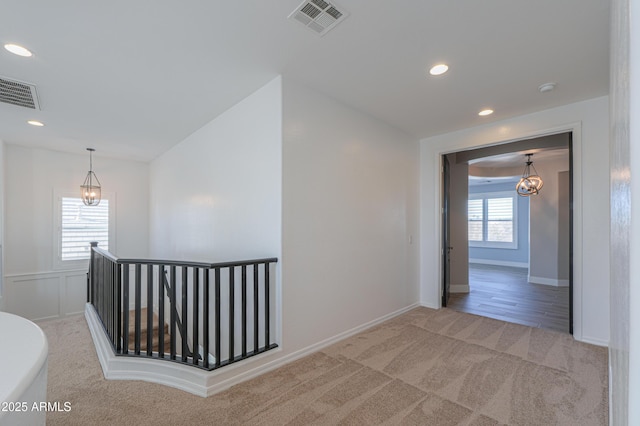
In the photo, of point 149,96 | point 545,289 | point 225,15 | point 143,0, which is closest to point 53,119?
point 149,96

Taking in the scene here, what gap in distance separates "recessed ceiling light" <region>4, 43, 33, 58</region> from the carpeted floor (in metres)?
2.72

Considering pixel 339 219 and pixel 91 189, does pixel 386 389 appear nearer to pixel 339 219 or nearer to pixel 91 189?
pixel 339 219

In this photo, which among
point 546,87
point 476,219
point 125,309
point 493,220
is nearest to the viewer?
point 125,309

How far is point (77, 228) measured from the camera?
17.7ft

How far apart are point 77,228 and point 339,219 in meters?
5.26

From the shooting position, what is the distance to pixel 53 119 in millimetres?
3705

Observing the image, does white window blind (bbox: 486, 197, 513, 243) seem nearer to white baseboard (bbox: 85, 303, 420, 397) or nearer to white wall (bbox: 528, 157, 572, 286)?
white wall (bbox: 528, 157, 572, 286)

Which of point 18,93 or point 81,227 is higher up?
point 18,93

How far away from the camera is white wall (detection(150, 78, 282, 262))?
9.23 feet

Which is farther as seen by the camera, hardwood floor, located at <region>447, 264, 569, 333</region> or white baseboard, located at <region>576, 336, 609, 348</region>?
hardwood floor, located at <region>447, 264, 569, 333</region>

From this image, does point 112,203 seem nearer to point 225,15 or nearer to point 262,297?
point 262,297

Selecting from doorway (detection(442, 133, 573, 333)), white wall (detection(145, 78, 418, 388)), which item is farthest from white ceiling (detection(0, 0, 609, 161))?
doorway (detection(442, 133, 573, 333))

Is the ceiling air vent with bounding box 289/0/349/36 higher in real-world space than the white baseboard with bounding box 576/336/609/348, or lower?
higher

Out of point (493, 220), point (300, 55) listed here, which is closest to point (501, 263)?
point (493, 220)
